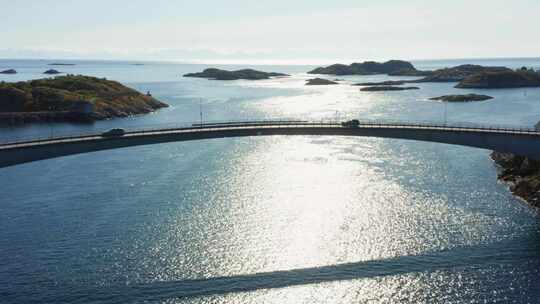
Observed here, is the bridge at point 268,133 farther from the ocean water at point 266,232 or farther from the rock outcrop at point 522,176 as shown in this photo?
the ocean water at point 266,232

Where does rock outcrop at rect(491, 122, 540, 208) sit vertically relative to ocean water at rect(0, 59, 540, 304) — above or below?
above

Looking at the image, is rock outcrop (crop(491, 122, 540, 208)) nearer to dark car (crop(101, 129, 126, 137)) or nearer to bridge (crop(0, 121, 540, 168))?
bridge (crop(0, 121, 540, 168))

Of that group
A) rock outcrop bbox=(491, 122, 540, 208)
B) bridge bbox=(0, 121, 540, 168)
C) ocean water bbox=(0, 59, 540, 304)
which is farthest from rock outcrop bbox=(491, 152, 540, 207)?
bridge bbox=(0, 121, 540, 168)

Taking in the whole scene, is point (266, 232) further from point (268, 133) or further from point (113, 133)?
point (113, 133)

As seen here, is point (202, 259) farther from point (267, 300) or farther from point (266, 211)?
point (266, 211)

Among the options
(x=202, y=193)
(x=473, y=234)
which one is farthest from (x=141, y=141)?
(x=473, y=234)

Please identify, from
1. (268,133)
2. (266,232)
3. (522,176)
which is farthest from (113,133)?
(522,176)

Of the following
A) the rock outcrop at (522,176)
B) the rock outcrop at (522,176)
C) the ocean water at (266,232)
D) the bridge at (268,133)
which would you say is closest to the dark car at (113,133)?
the bridge at (268,133)
